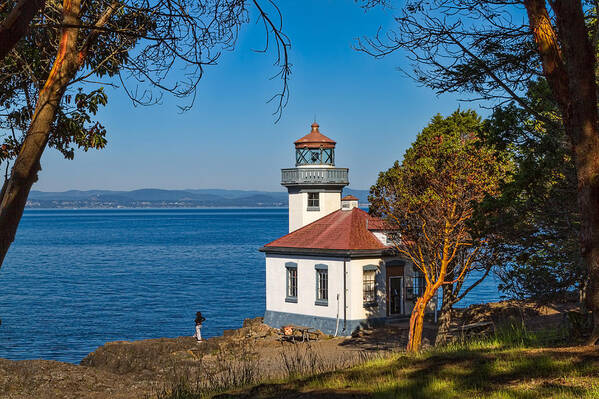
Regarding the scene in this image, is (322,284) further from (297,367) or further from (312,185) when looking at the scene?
(297,367)

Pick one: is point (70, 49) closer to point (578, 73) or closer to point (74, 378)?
point (578, 73)

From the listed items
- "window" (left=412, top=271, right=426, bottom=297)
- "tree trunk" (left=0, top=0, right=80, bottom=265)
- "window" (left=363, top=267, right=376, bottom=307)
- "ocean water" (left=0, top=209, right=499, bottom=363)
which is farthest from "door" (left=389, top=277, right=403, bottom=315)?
"tree trunk" (left=0, top=0, right=80, bottom=265)

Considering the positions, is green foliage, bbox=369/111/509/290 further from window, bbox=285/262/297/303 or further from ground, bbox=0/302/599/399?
window, bbox=285/262/297/303

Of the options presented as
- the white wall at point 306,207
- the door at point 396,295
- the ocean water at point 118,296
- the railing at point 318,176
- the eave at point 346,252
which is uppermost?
the railing at point 318,176

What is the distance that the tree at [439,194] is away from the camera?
23.5m

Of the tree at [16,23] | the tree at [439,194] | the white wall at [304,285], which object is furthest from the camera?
the white wall at [304,285]

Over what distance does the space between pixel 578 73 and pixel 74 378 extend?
53.0ft

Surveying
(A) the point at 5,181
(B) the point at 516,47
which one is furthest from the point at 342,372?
(B) the point at 516,47

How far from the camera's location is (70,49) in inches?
311

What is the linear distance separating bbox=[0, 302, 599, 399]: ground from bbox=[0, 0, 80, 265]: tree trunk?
375cm

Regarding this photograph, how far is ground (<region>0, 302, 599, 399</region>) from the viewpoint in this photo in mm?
8461

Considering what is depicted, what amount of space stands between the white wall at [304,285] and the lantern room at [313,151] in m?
6.37

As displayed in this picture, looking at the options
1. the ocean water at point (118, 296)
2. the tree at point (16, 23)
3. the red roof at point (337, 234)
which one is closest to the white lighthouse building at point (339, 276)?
the red roof at point (337, 234)

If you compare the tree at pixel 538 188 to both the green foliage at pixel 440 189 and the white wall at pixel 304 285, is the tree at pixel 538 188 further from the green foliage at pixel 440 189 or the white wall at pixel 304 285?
the white wall at pixel 304 285
